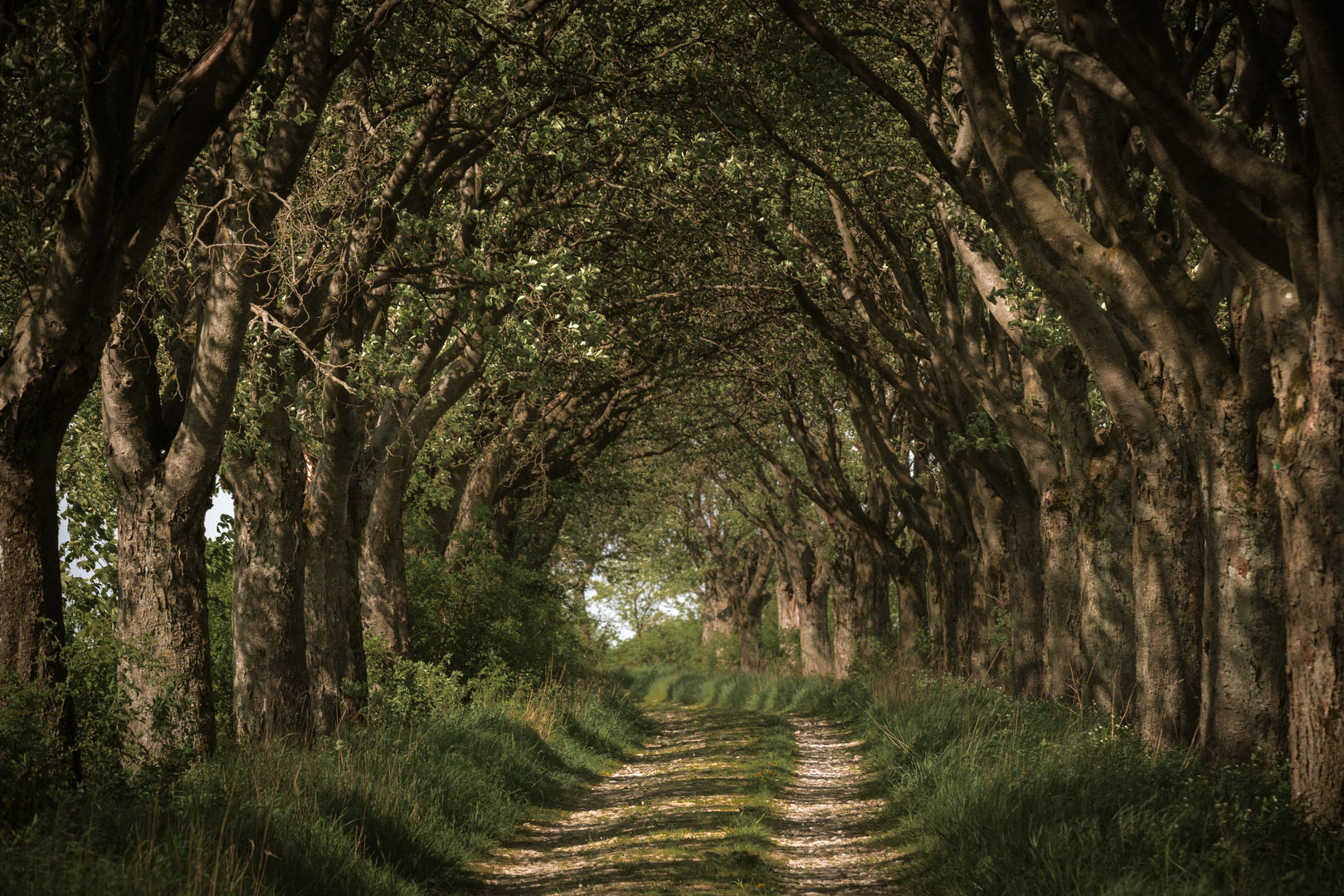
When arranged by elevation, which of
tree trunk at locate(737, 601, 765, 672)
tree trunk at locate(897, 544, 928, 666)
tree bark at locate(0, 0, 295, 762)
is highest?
tree bark at locate(0, 0, 295, 762)

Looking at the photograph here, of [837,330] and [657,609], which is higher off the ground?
[837,330]

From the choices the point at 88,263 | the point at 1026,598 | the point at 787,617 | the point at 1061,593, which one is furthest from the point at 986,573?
the point at 787,617

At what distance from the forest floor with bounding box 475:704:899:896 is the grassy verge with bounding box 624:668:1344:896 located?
0.48m

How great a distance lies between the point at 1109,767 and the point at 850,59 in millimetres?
5890

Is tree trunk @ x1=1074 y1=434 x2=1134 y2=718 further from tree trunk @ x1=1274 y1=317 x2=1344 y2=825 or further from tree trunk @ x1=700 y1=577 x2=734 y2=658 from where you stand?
tree trunk @ x1=700 y1=577 x2=734 y2=658

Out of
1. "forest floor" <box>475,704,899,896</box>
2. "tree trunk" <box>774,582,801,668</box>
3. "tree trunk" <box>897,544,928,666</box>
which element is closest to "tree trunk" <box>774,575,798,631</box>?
"tree trunk" <box>774,582,801,668</box>

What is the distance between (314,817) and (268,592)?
13.5 feet

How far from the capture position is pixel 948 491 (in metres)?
18.4

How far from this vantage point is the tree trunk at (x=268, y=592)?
10172 mm

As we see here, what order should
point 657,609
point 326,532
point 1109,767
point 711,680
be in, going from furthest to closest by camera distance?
point 657,609 → point 711,680 → point 326,532 → point 1109,767

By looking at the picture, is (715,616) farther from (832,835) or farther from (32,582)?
(32,582)

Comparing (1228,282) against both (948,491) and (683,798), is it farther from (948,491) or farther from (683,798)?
(948,491)

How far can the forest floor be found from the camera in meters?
7.12

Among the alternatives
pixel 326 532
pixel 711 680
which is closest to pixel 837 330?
pixel 326 532
